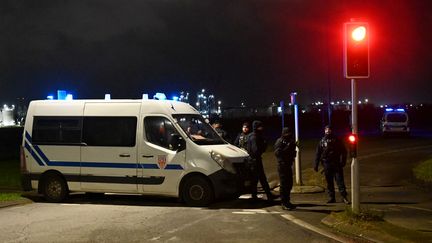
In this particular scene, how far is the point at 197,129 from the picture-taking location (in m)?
12.7

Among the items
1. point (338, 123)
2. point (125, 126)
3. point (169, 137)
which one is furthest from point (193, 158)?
point (338, 123)

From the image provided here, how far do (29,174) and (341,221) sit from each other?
7.66m

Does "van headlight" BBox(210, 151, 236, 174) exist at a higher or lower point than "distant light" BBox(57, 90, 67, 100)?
lower

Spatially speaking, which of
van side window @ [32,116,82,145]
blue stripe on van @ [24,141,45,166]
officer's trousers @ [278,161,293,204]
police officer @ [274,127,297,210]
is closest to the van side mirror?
police officer @ [274,127,297,210]

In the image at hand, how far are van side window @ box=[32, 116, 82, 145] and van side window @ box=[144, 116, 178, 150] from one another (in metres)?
1.79

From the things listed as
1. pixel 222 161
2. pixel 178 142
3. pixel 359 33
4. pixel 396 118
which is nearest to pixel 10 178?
pixel 178 142

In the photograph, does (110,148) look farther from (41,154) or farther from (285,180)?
(285,180)

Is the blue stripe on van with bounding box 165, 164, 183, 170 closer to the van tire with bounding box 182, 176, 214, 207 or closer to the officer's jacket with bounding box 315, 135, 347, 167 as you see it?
the van tire with bounding box 182, 176, 214, 207

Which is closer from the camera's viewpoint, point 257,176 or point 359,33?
point 359,33

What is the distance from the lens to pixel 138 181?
12.3 meters

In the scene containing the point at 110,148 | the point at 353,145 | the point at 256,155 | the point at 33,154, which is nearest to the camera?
the point at 353,145

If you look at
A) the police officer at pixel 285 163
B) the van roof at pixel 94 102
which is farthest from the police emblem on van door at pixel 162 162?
the police officer at pixel 285 163

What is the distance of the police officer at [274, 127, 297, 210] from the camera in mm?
11172

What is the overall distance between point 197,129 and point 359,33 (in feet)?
15.5
